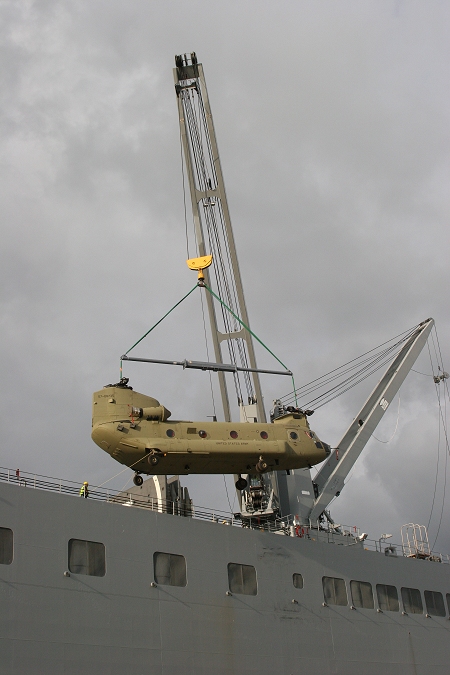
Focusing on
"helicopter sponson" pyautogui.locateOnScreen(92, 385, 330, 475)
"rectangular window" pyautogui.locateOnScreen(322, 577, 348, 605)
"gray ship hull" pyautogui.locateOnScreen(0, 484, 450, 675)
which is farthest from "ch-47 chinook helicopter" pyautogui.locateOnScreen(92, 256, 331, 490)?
"rectangular window" pyautogui.locateOnScreen(322, 577, 348, 605)

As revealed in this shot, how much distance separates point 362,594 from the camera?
25.5 metres

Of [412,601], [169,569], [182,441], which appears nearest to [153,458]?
[182,441]

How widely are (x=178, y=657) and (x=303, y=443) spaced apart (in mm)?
7612

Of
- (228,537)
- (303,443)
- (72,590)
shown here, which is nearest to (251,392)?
(303,443)

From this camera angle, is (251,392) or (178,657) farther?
(251,392)

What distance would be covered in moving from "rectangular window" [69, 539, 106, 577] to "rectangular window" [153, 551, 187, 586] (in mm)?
1759

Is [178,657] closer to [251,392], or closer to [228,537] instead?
[228,537]

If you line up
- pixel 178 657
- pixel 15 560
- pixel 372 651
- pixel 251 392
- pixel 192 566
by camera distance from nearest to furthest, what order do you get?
pixel 15 560 → pixel 178 657 → pixel 192 566 → pixel 372 651 → pixel 251 392

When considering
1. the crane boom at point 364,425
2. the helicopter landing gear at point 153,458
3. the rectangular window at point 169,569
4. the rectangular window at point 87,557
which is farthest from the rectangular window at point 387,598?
the rectangular window at point 87,557

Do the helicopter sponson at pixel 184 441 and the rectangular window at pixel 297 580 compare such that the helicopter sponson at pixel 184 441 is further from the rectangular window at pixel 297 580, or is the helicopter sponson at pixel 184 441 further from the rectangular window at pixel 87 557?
the rectangular window at pixel 297 580

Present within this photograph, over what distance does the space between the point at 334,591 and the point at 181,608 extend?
6439 mm

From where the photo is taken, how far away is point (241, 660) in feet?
69.4

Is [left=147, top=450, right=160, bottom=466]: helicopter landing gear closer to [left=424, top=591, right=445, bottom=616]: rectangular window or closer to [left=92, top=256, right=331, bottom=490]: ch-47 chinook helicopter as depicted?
[left=92, top=256, right=331, bottom=490]: ch-47 chinook helicopter

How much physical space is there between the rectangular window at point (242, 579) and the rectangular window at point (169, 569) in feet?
5.69
